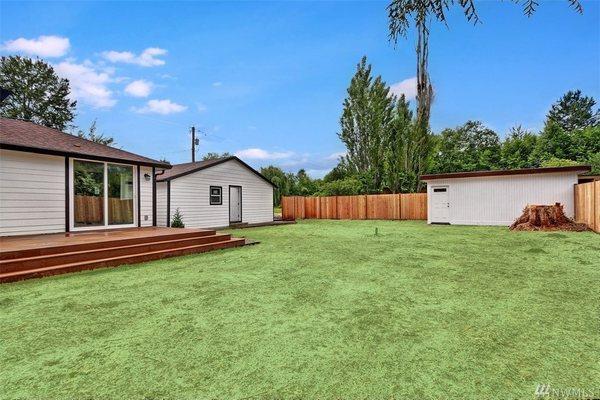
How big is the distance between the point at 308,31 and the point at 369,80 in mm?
16347

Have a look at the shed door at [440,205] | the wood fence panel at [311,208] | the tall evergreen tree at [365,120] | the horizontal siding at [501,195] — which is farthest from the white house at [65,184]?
the tall evergreen tree at [365,120]

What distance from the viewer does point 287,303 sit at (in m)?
3.29

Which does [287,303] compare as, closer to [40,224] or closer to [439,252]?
[439,252]

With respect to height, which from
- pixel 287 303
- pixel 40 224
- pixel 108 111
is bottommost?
pixel 287 303

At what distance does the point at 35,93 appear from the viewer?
2392cm

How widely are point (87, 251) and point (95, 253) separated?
12 cm

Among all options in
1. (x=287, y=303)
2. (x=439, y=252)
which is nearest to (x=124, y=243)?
(x=287, y=303)

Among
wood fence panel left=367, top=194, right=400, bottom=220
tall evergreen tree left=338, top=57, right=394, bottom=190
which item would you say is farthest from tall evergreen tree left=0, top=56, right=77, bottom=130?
wood fence panel left=367, top=194, right=400, bottom=220

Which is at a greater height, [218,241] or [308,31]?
[308,31]

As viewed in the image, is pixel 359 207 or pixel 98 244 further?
pixel 359 207

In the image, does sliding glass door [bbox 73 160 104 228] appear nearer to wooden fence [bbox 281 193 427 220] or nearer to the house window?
the house window

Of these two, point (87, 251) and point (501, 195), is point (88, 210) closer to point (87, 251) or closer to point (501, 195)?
point (87, 251)

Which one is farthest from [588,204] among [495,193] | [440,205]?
[440,205]

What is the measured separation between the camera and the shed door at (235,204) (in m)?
14.3
